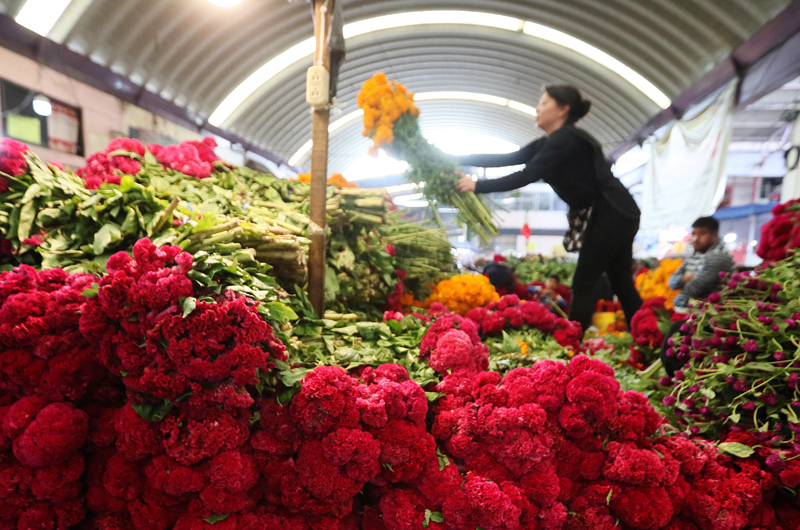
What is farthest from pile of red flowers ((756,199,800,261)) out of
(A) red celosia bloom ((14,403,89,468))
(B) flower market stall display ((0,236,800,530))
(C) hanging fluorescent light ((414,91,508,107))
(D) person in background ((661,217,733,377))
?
(C) hanging fluorescent light ((414,91,508,107))

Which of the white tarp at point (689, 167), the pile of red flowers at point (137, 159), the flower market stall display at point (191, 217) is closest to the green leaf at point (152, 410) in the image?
the flower market stall display at point (191, 217)

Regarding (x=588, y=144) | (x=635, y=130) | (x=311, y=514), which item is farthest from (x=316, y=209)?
(x=635, y=130)

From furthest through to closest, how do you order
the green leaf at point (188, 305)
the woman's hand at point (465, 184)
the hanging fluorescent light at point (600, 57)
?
the hanging fluorescent light at point (600, 57) < the woman's hand at point (465, 184) < the green leaf at point (188, 305)

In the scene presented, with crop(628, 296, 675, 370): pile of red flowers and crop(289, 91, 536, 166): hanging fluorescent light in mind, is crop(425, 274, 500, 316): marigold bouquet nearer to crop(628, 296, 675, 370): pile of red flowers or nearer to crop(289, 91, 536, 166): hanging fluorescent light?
crop(628, 296, 675, 370): pile of red flowers

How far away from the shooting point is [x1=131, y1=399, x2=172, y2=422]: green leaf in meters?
0.99

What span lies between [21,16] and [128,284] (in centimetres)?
416

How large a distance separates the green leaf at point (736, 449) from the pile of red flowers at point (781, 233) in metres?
0.97

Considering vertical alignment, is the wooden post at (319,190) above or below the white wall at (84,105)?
below

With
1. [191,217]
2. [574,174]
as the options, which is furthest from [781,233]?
[191,217]

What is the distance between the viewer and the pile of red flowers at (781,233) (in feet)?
5.50

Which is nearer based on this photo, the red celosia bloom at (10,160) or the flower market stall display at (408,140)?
the red celosia bloom at (10,160)

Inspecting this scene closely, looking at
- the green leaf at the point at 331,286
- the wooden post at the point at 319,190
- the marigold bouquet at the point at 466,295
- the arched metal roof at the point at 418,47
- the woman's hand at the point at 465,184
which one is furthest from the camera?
the arched metal roof at the point at 418,47

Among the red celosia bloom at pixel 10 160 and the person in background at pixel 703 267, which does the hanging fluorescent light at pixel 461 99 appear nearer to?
the person in background at pixel 703 267

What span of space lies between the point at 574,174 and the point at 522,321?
0.96 m
